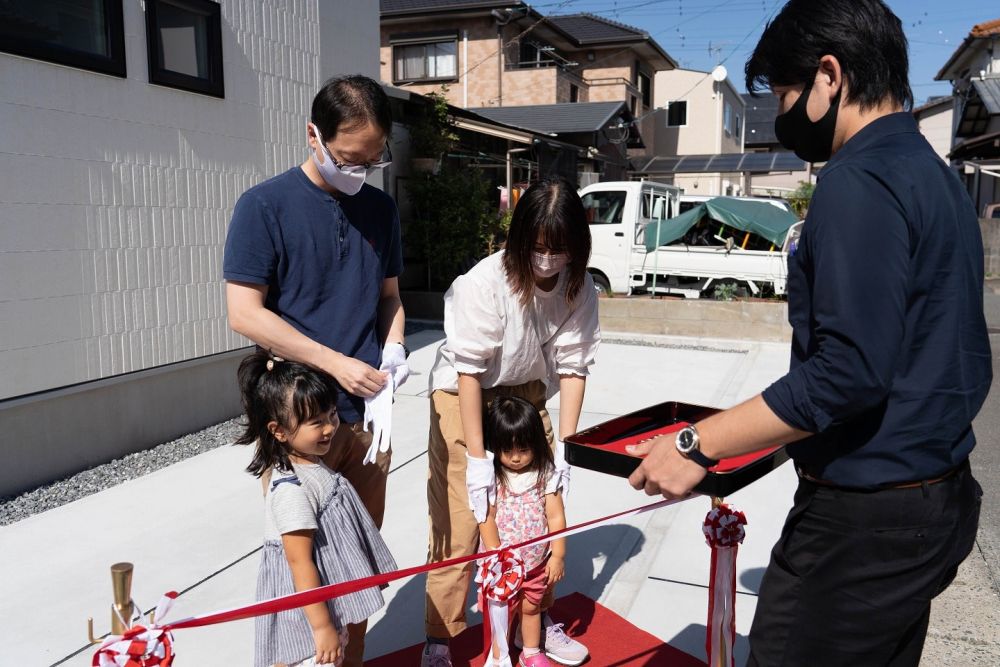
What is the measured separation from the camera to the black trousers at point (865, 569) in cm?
144

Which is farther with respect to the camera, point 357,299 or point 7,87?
point 7,87

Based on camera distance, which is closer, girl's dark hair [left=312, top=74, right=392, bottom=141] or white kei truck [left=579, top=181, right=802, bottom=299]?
girl's dark hair [left=312, top=74, right=392, bottom=141]

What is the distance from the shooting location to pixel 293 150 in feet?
21.1

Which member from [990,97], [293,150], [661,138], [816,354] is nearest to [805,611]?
[816,354]

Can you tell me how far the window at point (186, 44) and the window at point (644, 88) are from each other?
20.6m

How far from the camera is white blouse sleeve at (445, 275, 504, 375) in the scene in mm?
2389

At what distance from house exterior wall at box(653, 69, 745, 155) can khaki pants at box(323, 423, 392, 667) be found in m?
26.7

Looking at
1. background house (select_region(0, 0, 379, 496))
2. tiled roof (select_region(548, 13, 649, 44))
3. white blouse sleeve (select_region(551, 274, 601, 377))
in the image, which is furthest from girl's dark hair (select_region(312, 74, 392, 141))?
tiled roof (select_region(548, 13, 649, 44))

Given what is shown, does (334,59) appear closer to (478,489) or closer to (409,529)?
(409,529)

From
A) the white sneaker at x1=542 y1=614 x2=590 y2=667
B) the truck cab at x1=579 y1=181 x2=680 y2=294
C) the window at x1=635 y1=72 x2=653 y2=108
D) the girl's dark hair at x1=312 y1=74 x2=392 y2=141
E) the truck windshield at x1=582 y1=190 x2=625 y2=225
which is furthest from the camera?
the window at x1=635 y1=72 x2=653 y2=108

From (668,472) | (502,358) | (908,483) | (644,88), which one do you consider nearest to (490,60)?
(644,88)

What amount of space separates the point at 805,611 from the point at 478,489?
1.07 m

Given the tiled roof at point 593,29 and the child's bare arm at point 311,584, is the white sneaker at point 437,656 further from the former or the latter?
the tiled roof at point 593,29

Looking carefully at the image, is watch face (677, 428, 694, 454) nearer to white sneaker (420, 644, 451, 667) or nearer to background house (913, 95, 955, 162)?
white sneaker (420, 644, 451, 667)
